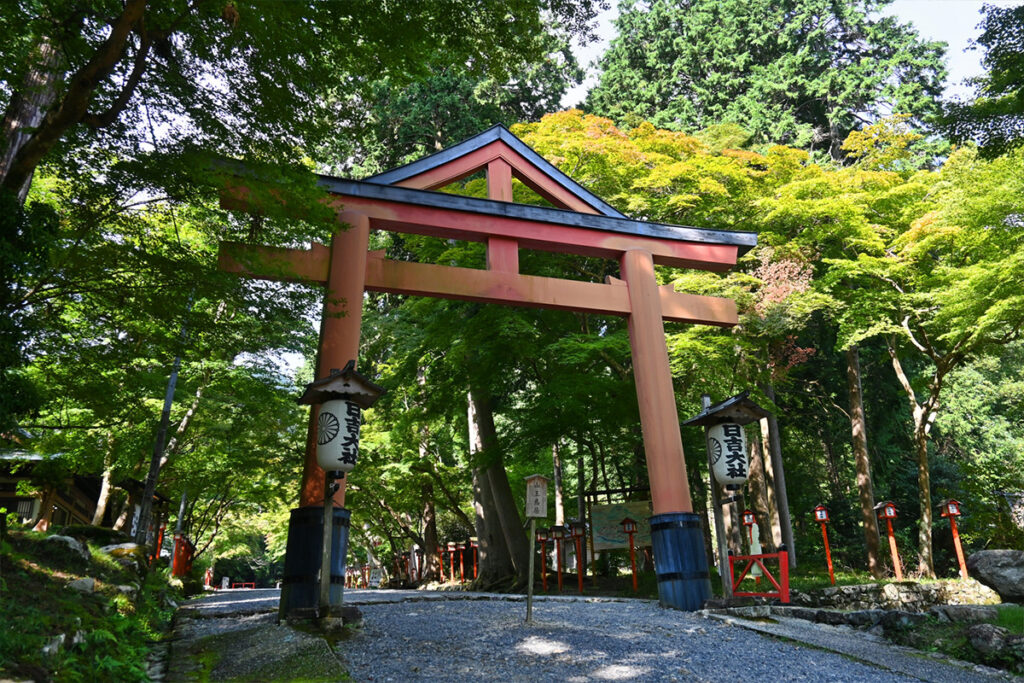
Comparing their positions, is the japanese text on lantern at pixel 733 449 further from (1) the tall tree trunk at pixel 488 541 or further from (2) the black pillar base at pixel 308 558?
(1) the tall tree trunk at pixel 488 541

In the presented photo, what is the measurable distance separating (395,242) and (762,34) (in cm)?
1350

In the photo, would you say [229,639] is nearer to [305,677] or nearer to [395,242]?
[305,677]

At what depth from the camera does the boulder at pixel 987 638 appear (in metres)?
5.84

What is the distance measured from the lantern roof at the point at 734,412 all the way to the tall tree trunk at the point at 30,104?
22.3ft

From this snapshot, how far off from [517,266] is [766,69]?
49.2ft

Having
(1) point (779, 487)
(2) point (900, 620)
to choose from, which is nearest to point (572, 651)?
(2) point (900, 620)

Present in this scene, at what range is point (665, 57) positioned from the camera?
2095 centimetres

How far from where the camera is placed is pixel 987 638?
234 inches

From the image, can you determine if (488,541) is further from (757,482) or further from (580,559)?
(757,482)

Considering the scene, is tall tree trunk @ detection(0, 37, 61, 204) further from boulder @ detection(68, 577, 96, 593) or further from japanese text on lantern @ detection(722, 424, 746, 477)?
japanese text on lantern @ detection(722, 424, 746, 477)

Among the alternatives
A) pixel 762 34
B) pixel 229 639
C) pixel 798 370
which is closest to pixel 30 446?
pixel 229 639

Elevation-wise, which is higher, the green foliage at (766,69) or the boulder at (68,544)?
the green foliage at (766,69)

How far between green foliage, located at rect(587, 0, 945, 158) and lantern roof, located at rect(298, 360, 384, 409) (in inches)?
592

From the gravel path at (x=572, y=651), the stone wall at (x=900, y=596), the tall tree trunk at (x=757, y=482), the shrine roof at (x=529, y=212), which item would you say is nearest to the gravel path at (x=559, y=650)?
the gravel path at (x=572, y=651)
